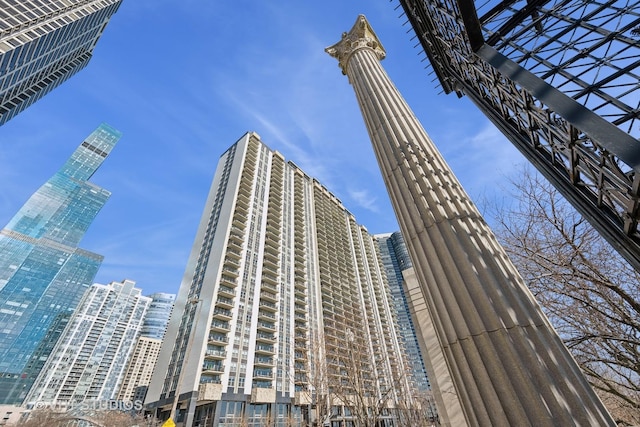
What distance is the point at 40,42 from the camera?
53469 mm

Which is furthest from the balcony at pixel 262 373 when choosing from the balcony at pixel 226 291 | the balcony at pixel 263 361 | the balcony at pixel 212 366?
the balcony at pixel 226 291

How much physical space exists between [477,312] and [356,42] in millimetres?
9745

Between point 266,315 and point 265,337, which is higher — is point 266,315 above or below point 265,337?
above

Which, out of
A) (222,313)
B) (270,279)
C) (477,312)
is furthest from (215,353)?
(477,312)

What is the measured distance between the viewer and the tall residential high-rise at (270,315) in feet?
103

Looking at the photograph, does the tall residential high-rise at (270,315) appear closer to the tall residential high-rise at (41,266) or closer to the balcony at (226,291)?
the balcony at (226,291)

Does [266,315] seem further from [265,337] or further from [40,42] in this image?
[40,42]

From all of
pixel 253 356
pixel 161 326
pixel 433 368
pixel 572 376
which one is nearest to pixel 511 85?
pixel 572 376

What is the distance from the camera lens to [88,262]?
11850 cm

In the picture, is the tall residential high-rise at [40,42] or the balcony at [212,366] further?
the tall residential high-rise at [40,42]

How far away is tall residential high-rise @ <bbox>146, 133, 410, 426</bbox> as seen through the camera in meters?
31.4

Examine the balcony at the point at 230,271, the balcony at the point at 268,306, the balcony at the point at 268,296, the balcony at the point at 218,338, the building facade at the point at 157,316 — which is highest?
the building facade at the point at 157,316

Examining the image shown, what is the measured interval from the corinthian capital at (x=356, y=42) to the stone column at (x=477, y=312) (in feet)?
17.6

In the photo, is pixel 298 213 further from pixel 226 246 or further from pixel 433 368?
pixel 433 368
